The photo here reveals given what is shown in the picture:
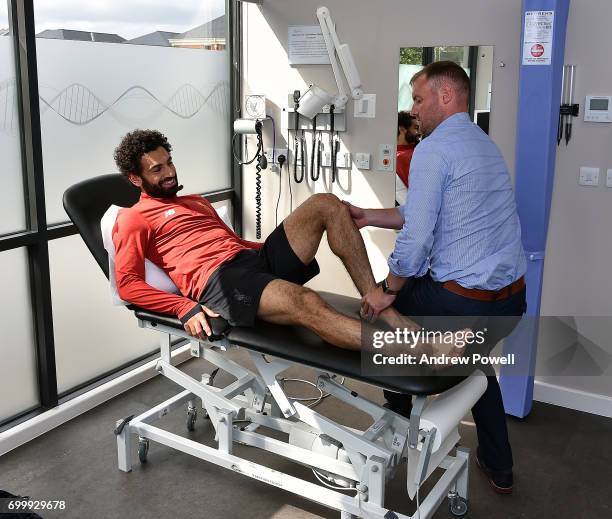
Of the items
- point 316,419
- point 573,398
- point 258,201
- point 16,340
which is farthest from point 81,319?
point 573,398

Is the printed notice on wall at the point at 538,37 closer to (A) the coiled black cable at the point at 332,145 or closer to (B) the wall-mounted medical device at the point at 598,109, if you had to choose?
(B) the wall-mounted medical device at the point at 598,109

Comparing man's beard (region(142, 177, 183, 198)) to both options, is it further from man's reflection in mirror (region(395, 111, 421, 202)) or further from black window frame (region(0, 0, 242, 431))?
man's reflection in mirror (region(395, 111, 421, 202))

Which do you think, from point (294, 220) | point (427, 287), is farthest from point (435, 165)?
point (294, 220)

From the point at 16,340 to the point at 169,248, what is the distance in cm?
73

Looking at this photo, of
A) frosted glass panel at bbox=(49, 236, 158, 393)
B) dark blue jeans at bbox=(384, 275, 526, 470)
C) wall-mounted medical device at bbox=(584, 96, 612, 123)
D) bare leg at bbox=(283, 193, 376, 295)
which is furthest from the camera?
frosted glass panel at bbox=(49, 236, 158, 393)

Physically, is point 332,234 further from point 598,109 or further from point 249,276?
point 598,109

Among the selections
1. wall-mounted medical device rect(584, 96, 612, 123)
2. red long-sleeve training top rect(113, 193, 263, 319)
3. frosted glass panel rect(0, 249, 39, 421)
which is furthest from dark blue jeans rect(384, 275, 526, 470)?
frosted glass panel rect(0, 249, 39, 421)

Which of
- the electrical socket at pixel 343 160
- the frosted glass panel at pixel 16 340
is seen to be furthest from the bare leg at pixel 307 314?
the electrical socket at pixel 343 160

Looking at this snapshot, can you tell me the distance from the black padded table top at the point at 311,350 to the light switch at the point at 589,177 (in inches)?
45.7

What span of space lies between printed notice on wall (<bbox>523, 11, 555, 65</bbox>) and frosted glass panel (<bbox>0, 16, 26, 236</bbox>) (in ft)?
6.24

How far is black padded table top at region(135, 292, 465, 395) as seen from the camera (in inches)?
76.4

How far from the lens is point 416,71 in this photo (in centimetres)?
325

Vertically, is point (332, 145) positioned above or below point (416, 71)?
below

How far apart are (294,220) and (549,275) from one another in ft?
4.00
